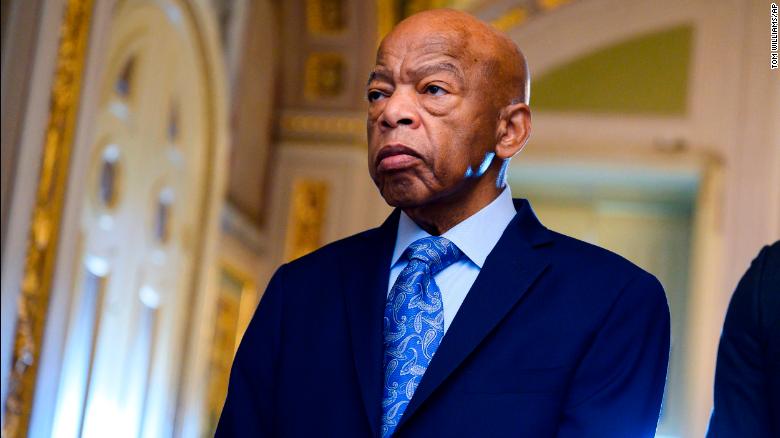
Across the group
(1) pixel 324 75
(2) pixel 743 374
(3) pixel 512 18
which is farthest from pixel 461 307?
(3) pixel 512 18

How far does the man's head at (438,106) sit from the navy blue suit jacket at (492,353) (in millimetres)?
120

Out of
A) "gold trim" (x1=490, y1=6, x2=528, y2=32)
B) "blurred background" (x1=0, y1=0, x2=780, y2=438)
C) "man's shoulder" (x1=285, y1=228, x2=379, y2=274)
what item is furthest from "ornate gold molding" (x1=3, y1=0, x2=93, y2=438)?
"gold trim" (x1=490, y1=6, x2=528, y2=32)

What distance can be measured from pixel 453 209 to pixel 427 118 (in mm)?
145

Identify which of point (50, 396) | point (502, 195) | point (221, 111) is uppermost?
point (221, 111)

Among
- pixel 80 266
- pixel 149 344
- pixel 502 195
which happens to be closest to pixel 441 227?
pixel 502 195

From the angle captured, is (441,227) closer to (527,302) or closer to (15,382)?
(527,302)

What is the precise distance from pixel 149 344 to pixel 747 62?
3563 millimetres

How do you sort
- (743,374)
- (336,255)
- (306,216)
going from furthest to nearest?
(306,216)
(743,374)
(336,255)

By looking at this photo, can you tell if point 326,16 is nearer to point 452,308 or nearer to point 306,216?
point 306,216

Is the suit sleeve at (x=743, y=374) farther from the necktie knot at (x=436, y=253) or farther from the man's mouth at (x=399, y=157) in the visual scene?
the man's mouth at (x=399, y=157)

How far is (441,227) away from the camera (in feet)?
5.30

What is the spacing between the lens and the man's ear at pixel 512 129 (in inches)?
63.4

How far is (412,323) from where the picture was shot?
1.52 meters

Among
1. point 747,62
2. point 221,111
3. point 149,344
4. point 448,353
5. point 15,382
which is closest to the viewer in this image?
point 448,353
